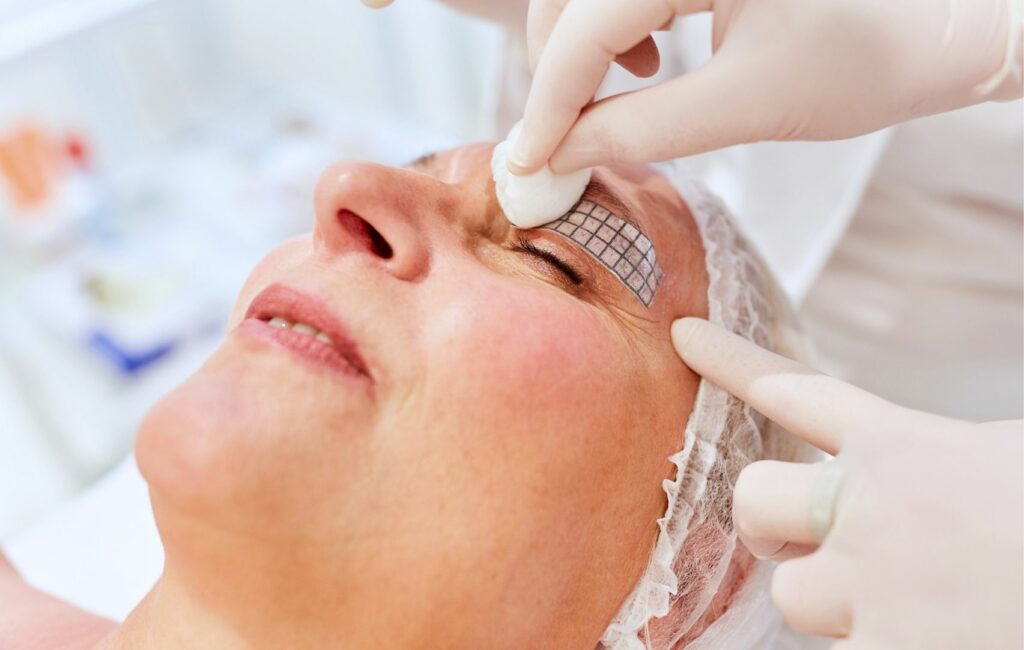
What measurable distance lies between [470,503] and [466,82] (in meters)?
2.33

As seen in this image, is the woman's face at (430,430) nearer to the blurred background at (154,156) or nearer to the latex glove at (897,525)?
the latex glove at (897,525)

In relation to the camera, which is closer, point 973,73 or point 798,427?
point 798,427

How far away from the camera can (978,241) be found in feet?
5.51

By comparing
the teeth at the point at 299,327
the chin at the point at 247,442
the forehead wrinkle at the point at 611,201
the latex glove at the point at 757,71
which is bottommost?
the chin at the point at 247,442

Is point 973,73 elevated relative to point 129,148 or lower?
elevated

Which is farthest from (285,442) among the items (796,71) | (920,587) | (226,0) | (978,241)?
(226,0)

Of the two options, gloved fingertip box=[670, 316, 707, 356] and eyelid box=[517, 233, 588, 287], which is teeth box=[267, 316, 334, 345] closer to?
eyelid box=[517, 233, 588, 287]

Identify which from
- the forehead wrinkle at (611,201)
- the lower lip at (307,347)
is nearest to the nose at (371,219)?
the lower lip at (307,347)

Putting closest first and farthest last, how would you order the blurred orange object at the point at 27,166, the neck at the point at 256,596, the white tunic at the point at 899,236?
the neck at the point at 256,596, the white tunic at the point at 899,236, the blurred orange object at the point at 27,166

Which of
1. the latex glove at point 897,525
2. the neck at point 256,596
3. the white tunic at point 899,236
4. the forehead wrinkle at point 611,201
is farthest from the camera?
the white tunic at point 899,236

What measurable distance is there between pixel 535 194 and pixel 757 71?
0.32 m

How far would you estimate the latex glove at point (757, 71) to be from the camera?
39.7 inches

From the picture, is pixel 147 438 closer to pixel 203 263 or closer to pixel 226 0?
pixel 203 263

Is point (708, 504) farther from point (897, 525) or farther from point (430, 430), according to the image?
point (430, 430)
